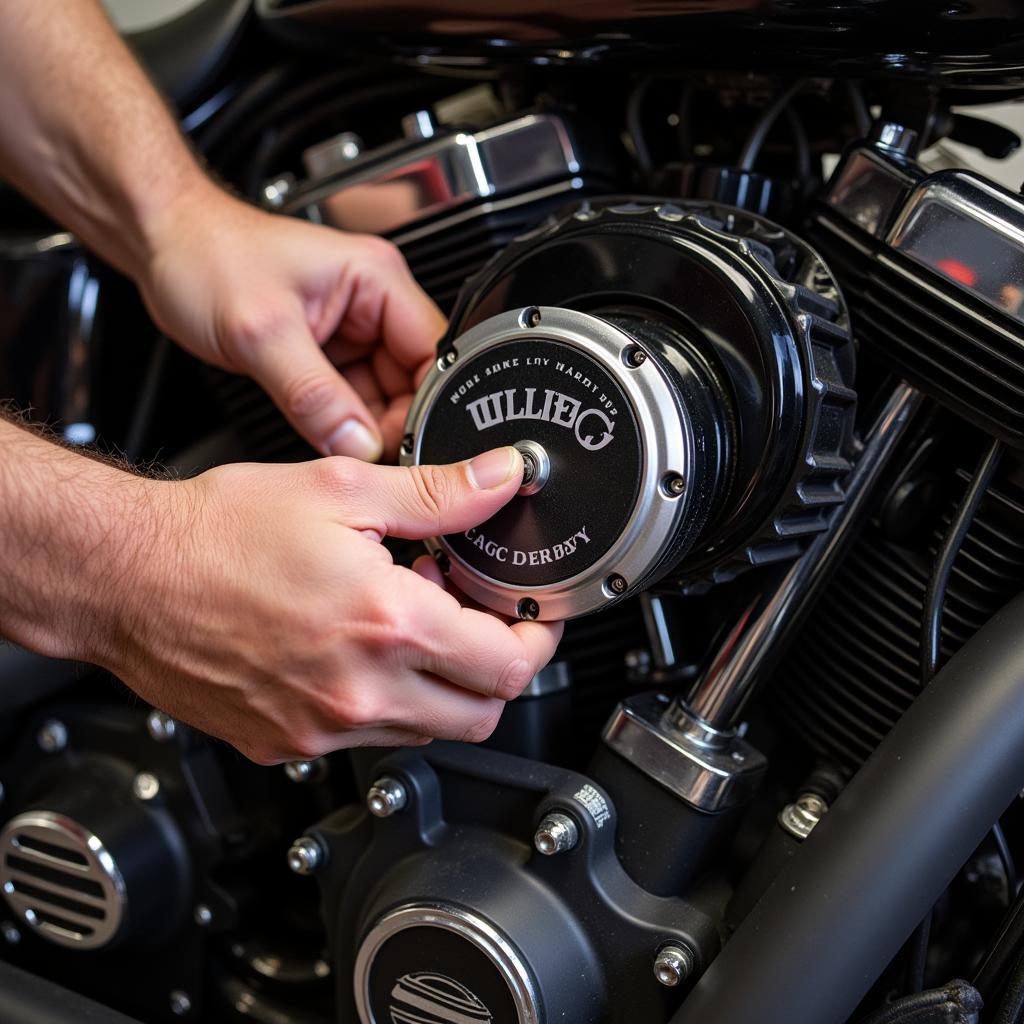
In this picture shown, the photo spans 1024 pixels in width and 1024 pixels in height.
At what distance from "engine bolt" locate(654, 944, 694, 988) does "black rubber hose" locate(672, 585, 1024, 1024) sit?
3cm

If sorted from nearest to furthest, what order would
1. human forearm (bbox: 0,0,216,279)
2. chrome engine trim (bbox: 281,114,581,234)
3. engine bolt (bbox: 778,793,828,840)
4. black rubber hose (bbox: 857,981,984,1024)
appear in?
1. black rubber hose (bbox: 857,981,984,1024)
2. engine bolt (bbox: 778,793,828,840)
3. chrome engine trim (bbox: 281,114,581,234)
4. human forearm (bbox: 0,0,216,279)

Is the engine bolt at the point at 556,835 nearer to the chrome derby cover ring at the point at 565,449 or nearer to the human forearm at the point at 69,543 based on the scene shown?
the chrome derby cover ring at the point at 565,449

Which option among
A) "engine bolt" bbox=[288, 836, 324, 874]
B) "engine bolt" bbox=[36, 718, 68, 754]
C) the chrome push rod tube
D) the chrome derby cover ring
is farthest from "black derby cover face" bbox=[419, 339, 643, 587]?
"engine bolt" bbox=[36, 718, 68, 754]

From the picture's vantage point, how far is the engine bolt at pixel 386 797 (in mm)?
632

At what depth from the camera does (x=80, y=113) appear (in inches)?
33.7

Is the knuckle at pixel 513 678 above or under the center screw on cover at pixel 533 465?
under

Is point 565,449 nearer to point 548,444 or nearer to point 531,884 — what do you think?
point 548,444

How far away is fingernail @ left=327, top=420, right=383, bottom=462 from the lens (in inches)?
28.5

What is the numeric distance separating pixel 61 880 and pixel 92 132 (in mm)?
571

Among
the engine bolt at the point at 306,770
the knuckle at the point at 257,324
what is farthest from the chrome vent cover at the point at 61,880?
the knuckle at the point at 257,324

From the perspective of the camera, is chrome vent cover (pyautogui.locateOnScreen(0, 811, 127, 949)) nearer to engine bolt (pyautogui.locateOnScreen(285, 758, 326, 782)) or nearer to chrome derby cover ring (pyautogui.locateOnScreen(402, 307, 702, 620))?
engine bolt (pyautogui.locateOnScreen(285, 758, 326, 782))

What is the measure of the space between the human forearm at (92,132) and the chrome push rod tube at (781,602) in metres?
0.51

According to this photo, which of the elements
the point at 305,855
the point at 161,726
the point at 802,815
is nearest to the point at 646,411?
the point at 802,815

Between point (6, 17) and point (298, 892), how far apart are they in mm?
728
